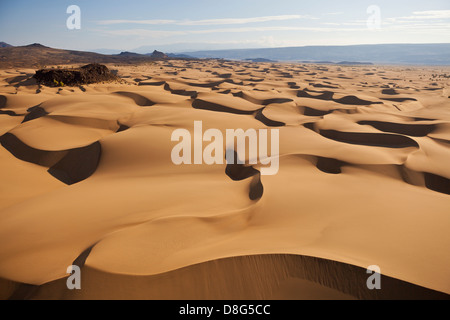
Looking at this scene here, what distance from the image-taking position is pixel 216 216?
Result: 2775mm

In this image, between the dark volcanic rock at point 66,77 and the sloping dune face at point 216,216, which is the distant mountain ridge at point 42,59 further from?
the sloping dune face at point 216,216

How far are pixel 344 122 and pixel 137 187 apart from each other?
20.6 ft

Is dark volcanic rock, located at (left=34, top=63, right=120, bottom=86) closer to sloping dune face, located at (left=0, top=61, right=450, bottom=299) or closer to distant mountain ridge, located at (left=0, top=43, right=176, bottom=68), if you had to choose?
sloping dune face, located at (left=0, top=61, right=450, bottom=299)

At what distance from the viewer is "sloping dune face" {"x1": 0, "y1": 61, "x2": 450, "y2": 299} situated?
6.27ft

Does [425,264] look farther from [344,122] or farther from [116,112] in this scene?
[116,112]

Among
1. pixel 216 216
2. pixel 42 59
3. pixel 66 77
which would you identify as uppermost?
pixel 42 59

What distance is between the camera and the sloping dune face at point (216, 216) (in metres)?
1.91

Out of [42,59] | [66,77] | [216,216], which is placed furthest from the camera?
[42,59]

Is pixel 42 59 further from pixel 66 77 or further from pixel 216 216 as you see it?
pixel 216 216

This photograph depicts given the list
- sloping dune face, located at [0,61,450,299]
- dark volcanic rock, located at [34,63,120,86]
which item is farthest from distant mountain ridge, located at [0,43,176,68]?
sloping dune face, located at [0,61,450,299]

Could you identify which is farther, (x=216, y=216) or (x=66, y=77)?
(x=66, y=77)

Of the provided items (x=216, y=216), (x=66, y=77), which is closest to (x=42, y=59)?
(x=66, y=77)

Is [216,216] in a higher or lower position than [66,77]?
lower

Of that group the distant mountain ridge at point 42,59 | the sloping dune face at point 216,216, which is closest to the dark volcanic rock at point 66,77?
the sloping dune face at point 216,216
